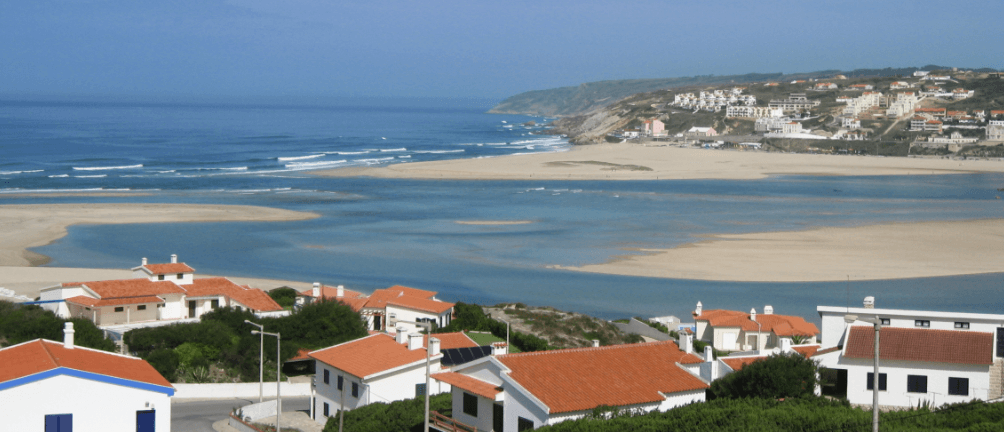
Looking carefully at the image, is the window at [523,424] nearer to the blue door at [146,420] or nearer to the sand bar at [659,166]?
the blue door at [146,420]

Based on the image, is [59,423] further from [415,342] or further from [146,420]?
[415,342]

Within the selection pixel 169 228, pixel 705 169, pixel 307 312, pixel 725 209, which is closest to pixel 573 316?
pixel 307 312

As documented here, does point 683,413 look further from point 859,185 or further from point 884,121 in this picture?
point 884,121

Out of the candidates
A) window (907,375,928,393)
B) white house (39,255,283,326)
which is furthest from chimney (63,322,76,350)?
window (907,375,928,393)

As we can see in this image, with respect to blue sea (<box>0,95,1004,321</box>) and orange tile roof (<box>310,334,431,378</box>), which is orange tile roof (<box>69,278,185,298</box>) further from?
blue sea (<box>0,95,1004,321</box>)

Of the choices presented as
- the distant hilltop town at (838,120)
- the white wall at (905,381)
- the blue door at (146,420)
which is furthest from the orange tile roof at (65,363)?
the distant hilltop town at (838,120)

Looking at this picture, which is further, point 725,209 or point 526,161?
point 526,161
